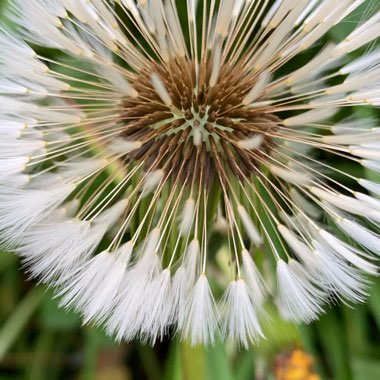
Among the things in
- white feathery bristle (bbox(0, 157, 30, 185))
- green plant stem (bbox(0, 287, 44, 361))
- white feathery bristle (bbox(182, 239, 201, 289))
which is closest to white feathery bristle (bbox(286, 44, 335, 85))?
white feathery bristle (bbox(182, 239, 201, 289))

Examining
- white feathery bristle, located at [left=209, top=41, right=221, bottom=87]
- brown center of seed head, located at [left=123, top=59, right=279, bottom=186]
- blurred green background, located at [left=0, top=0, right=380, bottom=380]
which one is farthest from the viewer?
blurred green background, located at [left=0, top=0, right=380, bottom=380]

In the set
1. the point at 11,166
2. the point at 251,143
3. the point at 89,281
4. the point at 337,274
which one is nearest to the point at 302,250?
the point at 337,274

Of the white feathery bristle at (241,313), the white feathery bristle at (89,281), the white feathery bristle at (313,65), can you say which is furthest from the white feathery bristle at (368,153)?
the white feathery bristle at (89,281)

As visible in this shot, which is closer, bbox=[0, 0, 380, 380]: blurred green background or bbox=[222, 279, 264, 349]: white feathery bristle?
bbox=[222, 279, 264, 349]: white feathery bristle

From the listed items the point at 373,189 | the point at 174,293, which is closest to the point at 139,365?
the point at 174,293

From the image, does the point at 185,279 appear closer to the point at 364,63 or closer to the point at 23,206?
the point at 23,206

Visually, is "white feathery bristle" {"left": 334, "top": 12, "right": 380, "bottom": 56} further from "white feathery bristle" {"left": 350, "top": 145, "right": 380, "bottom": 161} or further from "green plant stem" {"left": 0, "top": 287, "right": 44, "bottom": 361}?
"green plant stem" {"left": 0, "top": 287, "right": 44, "bottom": 361}
